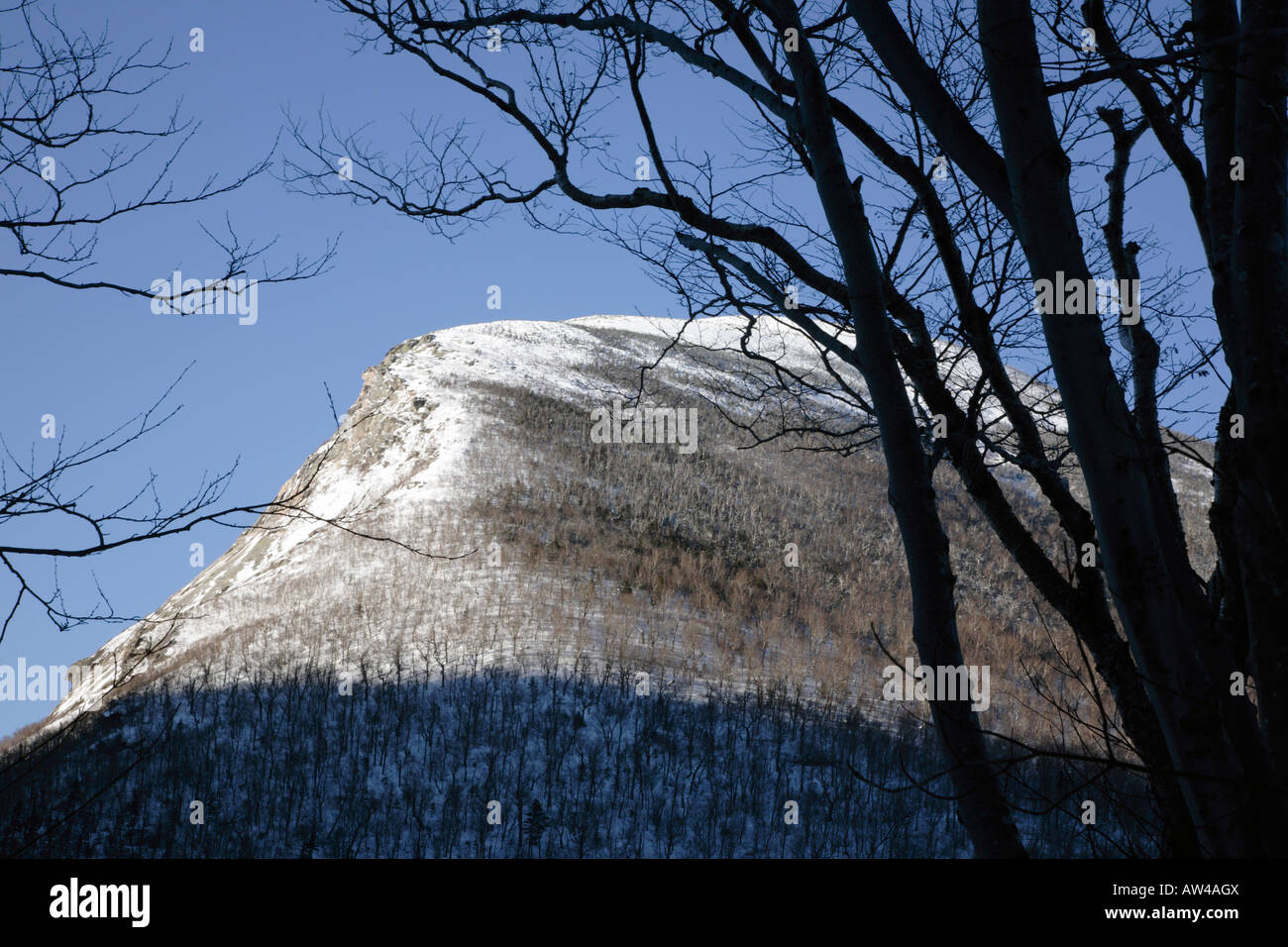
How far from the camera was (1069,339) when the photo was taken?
268cm

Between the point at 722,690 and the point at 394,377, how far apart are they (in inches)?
721

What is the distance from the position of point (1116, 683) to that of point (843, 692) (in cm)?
839

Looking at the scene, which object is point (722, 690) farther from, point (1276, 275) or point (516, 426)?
point (516, 426)

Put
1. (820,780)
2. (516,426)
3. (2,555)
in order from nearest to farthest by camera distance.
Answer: (2,555)
(820,780)
(516,426)

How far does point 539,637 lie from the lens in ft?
39.8

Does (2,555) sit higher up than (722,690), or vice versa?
(2,555)

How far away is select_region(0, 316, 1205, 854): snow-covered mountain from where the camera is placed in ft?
28.8

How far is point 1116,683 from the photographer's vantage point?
400 centimetres

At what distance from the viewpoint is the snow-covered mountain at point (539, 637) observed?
877 cm

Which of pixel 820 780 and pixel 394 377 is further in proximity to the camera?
pixel 394 377

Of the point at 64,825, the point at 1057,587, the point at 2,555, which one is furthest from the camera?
the point at 64,825

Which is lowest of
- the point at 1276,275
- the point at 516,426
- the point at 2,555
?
the point at 2,555

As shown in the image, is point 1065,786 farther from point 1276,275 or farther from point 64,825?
point 64,825

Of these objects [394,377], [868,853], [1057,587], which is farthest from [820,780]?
[394,377]
